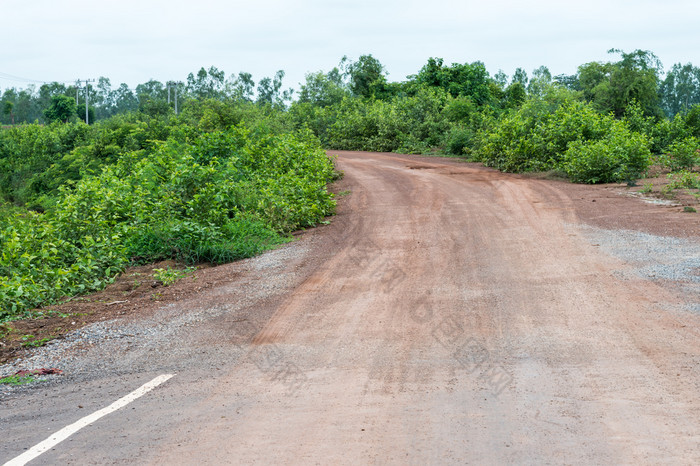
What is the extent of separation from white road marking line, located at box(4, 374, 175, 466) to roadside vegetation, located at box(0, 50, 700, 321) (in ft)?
13.4

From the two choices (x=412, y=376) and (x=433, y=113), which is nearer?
(x=412, y=376)

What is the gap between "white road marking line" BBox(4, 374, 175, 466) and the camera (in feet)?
14.1

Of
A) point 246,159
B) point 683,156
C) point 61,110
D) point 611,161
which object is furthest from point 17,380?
point 61,110

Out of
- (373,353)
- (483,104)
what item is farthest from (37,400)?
(483,104)

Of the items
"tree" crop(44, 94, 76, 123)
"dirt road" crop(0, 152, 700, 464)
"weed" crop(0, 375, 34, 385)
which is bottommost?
"weed" crop(0, 375, 34, 385)

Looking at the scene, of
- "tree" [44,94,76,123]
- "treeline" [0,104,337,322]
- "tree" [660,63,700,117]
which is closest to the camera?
"treeline" [0,104,337,322]

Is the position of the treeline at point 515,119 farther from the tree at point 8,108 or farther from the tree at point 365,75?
the tree at point 8,108

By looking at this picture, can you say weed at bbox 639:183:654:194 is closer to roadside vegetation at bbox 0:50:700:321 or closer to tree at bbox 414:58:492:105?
roadside vegetation at bbox 0:50:700:321

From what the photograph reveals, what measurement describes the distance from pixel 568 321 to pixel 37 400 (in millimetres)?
5246

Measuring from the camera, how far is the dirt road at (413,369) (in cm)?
423

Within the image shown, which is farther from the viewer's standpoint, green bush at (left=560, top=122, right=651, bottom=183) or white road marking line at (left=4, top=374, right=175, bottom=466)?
green bush at (left=560, top=122, right=651, bottom=183)

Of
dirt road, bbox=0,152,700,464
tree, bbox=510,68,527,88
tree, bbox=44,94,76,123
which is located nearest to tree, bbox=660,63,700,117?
tree, bbox=510,68,527,88

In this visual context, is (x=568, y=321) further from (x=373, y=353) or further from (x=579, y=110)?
(x=579, y=110)

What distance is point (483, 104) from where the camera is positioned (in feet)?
145
